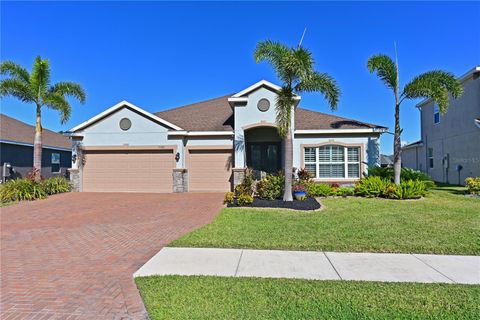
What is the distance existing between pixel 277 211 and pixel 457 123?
16248 mm

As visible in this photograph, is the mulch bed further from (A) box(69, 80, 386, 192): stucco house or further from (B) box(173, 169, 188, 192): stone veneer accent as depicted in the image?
(B) box(173, 169, 188, 192): stone veneer accent

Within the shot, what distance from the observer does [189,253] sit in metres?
5.84

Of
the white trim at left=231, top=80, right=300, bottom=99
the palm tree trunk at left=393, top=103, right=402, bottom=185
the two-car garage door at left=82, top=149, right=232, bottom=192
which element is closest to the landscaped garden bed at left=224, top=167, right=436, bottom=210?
the palm tree trunk at left=393, top=103, right=402, bottom=185

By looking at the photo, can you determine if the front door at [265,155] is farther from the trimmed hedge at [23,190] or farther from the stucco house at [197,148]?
the trimmed hedge at [23,190]

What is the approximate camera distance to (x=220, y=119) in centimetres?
1781

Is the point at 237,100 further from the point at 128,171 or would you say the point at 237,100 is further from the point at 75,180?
the point at 75,180

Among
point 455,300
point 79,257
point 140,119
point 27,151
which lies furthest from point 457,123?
point 27,151

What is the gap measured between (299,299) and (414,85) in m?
13.1

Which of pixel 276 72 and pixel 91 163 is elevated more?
pixel 276 72

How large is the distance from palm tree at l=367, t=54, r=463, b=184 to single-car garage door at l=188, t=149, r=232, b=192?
8655 millimetres

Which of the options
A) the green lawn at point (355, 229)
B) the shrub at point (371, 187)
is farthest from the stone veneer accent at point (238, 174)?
the shrub at point (371, 187)

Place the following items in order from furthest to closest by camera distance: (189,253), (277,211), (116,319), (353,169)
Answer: (353,169) → (277,211) → (189,253) → (116,319)

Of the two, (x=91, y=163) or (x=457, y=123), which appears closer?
(x=91, y=163)

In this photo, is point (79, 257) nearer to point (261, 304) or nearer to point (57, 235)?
point (57, 235)
